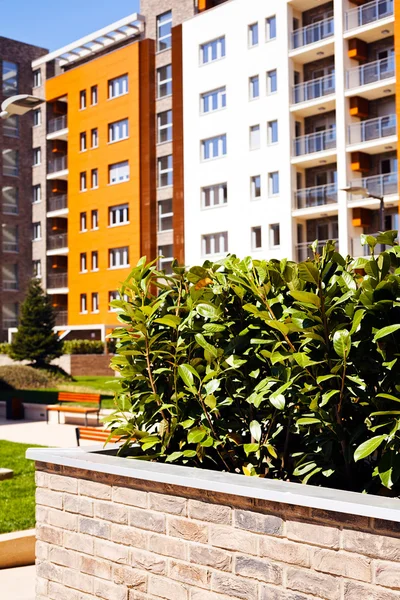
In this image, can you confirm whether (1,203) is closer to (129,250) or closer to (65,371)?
(129,250)

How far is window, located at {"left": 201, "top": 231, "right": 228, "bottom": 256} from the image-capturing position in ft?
152

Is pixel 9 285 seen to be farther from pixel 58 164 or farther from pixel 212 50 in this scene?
pixel 212 50

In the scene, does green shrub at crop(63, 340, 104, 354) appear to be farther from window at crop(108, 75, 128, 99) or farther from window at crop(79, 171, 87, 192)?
window at crop(108, 75, 128, 99)

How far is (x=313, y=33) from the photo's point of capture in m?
42.3

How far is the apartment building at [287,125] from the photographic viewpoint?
40.0 m

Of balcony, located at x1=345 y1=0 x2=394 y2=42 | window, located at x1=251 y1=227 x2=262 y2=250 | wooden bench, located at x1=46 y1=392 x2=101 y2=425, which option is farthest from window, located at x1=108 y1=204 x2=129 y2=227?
A: wooden bench, located at x1=46 y1=392 x2=101 y2=425

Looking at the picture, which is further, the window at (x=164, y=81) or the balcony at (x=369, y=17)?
the window at (x=164, y=81)

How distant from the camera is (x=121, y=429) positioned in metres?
4.95

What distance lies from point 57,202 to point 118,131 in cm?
888

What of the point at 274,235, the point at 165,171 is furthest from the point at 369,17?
the point at 165,171

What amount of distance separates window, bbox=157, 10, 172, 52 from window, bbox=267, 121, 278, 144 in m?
11.0

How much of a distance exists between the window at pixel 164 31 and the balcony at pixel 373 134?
53.1 feet

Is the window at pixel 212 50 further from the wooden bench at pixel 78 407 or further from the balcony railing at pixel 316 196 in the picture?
the wooden bench at pixel 78 407

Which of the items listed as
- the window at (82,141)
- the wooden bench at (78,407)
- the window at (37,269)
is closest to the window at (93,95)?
the window at (82,141)
